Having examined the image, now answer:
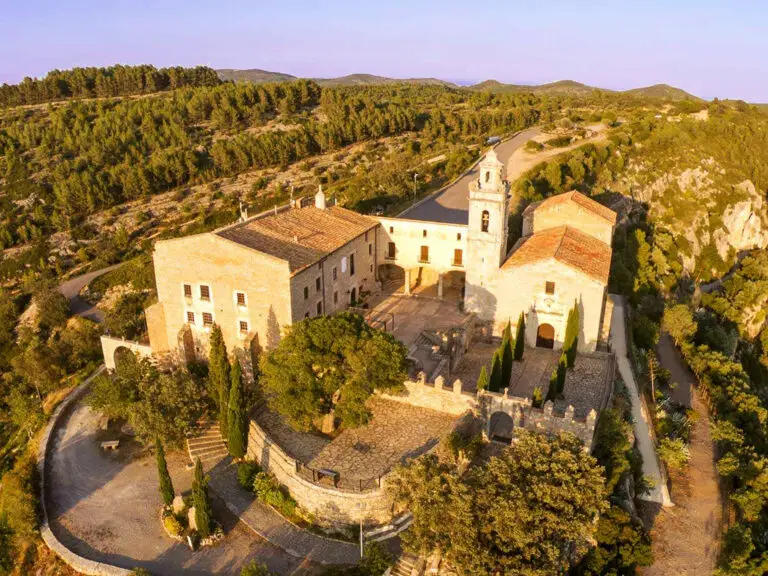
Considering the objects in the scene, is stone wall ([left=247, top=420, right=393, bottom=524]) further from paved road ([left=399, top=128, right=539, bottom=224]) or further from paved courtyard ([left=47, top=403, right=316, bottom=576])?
paved road ([left=399, top=128, right=539, bottom=224])

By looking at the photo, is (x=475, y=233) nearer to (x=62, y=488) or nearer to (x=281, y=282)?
(x=281, y=282)

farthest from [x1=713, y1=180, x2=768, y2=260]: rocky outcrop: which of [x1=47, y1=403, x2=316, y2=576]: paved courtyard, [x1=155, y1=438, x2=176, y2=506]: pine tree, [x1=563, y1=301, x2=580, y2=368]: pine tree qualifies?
[x1=155, y1=438, x2=176, y2=506]: pine tree

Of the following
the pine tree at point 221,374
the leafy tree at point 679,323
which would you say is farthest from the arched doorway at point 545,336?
the pine tree at point 221,374

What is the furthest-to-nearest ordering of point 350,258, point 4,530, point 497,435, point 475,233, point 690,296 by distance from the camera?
point 690,296
point 350,258
point 475,233
point 497,435
point 4,530

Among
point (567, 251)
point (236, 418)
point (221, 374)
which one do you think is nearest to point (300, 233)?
point (221, 374)

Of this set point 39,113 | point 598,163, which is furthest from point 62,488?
point 39,113

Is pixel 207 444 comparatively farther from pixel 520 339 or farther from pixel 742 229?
pixel 742 229

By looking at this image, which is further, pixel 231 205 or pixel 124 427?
pixel 231 205
